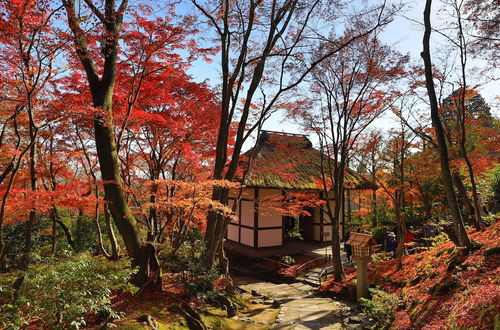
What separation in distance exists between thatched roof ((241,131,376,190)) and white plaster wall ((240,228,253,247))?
2.48 m

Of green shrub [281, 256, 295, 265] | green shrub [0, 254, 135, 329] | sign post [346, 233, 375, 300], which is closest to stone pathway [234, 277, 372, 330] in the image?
sign post [346, 233, 375, 300]

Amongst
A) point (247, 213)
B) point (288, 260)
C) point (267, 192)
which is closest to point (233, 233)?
point (247, 213)


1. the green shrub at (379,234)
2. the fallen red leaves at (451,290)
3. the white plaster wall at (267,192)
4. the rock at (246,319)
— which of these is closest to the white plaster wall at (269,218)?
the white plaster wall at (267,192)

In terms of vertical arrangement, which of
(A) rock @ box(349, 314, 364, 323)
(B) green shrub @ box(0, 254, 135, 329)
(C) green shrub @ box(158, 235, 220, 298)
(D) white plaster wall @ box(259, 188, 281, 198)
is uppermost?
(D) white plaster wall @ box(259, 188, 281, 198)

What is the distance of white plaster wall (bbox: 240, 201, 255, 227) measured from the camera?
526 inches

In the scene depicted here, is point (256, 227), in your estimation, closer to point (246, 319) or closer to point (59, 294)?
point (246, 319)

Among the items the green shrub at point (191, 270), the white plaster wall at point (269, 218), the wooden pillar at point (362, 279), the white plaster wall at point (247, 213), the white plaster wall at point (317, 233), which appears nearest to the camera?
the green shrub at point (191, 270)

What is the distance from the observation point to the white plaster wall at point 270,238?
13.2m

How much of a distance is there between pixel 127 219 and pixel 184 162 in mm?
5333

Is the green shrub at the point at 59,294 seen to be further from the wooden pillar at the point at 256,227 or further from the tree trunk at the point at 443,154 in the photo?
the wooden pillar at the point at 256,227

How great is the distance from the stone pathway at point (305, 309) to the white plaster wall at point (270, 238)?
2.98 m

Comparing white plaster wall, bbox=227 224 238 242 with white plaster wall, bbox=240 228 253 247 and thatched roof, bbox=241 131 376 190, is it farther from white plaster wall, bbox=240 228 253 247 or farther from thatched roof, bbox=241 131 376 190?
thatched roof, bbox=241 131 376 190

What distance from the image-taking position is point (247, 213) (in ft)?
44.9

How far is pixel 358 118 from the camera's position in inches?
369
